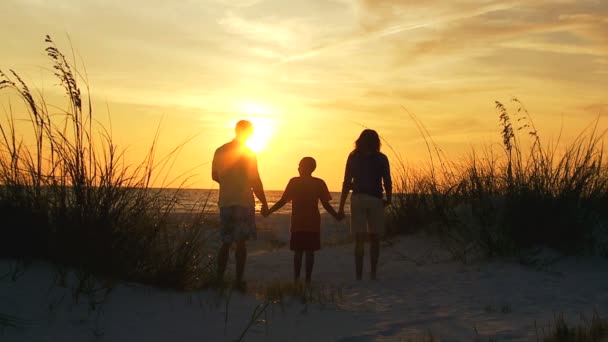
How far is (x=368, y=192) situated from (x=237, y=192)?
6.50 feet

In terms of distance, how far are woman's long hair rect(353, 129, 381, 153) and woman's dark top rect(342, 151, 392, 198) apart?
0.05 metres

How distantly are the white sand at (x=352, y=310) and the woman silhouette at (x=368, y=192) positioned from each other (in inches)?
28.8

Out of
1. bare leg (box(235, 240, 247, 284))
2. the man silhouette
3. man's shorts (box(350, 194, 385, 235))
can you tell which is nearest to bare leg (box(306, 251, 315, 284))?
man's shorts (box(350, 194, 385, 235))

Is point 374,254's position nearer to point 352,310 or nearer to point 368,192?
point 368,192

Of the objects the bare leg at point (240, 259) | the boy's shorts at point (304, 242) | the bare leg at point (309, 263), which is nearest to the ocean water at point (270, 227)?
the bare leg at point (240, 259)

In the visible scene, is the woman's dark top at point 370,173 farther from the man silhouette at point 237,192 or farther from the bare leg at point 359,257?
the man silhouette at point 237,192

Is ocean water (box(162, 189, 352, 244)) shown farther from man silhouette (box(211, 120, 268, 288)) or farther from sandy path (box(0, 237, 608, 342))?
sandy path (box(0, 237, 608, 342))

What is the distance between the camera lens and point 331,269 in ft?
32.6

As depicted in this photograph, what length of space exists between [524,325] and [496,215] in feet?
13.9

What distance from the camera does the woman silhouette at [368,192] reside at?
334 inches

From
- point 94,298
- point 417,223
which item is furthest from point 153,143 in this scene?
point 417,223

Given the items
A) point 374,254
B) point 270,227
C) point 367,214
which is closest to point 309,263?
point 374,254

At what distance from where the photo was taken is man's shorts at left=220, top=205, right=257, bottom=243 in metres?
7.27

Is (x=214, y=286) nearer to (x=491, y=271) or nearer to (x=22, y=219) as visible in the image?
(x=22, y=219)
